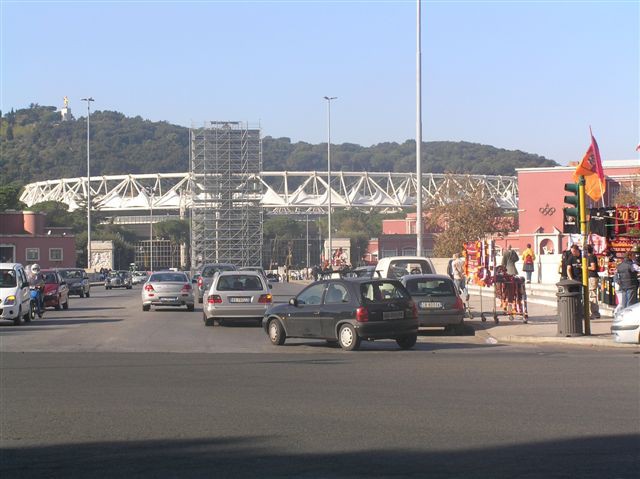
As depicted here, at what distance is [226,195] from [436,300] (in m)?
98.1

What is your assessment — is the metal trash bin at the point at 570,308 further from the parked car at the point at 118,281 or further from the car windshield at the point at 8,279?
the parked car at the point at 118,281

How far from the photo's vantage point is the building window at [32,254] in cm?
10231

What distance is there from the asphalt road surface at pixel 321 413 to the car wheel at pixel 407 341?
490 mm

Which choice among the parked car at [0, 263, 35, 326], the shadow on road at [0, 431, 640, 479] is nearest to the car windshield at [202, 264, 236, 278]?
the parked car at [0, 263, 35, 326]

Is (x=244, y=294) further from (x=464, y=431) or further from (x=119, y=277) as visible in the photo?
(x=119, y=277)

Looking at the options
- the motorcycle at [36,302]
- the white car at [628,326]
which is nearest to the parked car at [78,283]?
the motorcycle at [36,302]

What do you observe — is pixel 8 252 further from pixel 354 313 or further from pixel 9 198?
pixel 354 313

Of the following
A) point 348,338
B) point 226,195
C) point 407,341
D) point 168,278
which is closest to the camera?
point 348,338

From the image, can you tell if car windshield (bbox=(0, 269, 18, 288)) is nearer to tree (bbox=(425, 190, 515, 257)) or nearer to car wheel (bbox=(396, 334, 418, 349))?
car wheel (bbox=(396, 334, 418, 349))

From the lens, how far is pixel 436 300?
25.5m

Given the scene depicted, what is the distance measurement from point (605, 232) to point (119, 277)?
57316 mm

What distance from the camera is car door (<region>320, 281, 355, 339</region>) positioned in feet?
69.9

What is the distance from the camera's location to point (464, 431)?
1087 centimetres

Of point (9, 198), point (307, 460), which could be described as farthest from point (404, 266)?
point (9, 198)
